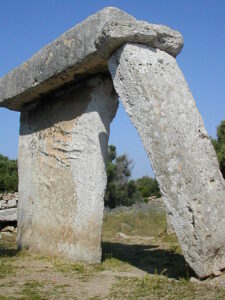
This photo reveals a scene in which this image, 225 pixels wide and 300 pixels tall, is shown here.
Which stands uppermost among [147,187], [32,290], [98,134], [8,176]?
[147,187]

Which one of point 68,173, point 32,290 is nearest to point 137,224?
point 68,173

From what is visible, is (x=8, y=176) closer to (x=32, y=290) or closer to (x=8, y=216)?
(x=8, y=216)

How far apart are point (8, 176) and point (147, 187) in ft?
31.3

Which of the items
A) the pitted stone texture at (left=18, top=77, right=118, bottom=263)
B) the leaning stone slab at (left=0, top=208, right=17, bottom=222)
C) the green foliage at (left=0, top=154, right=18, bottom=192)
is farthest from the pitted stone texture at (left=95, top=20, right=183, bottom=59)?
the green foliage at (left=0, top=154, right=18, bottom=192)

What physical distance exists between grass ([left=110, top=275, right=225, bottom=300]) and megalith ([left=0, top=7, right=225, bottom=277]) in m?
0.24

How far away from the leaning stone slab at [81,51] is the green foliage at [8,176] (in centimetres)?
1001

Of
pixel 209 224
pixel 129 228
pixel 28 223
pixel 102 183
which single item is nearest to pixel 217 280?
pixel 209 224

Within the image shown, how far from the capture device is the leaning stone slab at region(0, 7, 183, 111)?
14.5 ft

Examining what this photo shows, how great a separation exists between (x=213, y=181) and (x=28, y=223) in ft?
10.7

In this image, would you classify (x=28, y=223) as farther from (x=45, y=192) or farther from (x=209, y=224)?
(x=209, y=224)

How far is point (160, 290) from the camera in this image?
3.85 meters

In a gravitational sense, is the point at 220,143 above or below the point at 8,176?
above

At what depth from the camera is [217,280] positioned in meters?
3.85

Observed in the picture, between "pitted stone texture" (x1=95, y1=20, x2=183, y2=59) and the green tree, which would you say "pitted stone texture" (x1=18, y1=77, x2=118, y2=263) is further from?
the green tree
